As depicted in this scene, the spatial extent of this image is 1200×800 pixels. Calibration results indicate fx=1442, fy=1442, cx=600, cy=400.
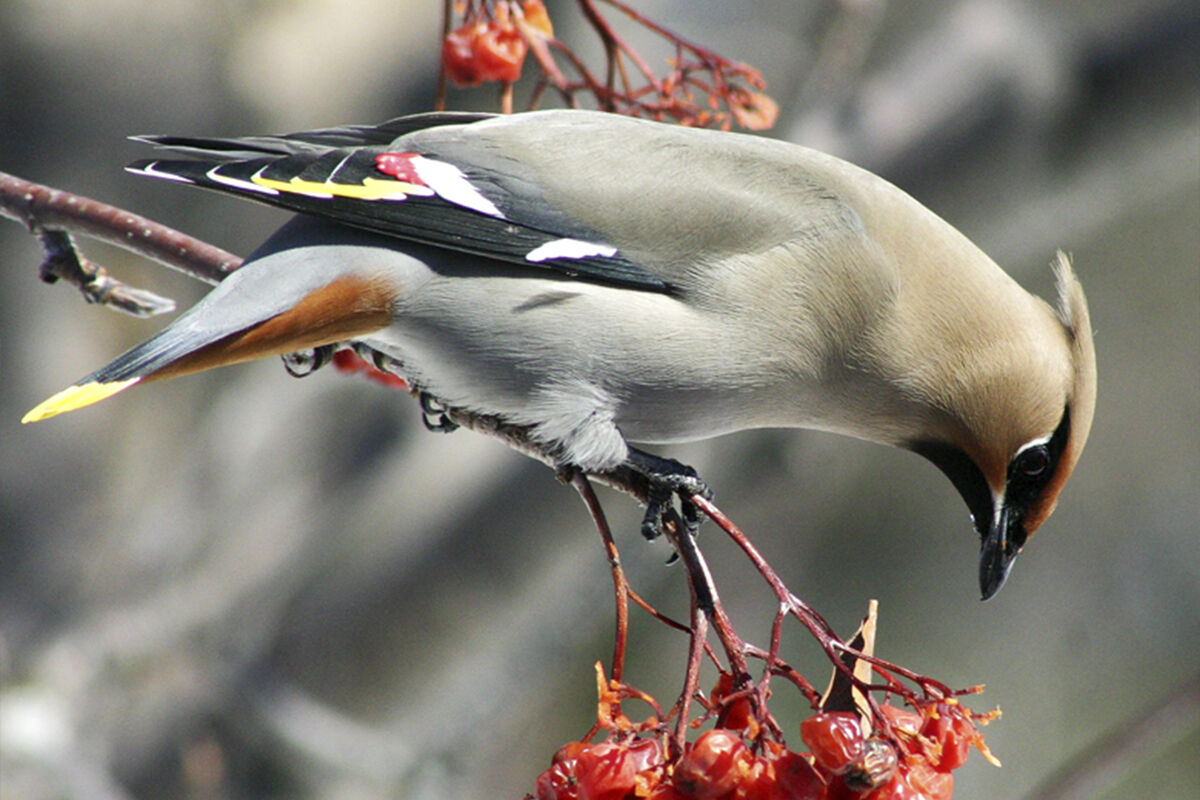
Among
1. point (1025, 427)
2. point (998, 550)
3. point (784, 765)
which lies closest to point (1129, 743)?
point (998, 550)

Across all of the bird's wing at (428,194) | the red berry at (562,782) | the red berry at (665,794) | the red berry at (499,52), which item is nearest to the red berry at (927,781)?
the red berry at (665,794)

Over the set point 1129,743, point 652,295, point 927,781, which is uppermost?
point 652,295

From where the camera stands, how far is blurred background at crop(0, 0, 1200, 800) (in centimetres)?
393

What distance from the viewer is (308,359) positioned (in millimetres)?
2451

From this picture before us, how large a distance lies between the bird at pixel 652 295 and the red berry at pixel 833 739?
1.64 feet

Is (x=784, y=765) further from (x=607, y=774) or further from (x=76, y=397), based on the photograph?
(x=76, y=397)

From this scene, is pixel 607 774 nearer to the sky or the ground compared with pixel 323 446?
nearer to the sky

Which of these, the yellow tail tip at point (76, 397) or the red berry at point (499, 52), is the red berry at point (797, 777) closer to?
the yellow tail tip at point (76, 397)

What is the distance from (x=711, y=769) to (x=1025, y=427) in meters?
0.95

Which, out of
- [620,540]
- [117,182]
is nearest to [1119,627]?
[620,540]

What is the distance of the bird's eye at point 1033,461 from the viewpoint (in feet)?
7.33

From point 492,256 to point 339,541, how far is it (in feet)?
7.16

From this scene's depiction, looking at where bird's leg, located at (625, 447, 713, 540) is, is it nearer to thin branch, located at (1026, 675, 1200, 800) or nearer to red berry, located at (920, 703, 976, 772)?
red berry, located at (920, 703, 976, 772)

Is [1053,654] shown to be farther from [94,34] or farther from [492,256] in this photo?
[492,256]
